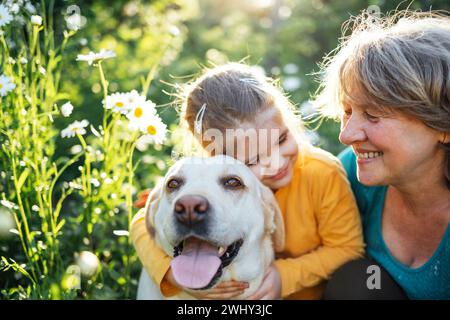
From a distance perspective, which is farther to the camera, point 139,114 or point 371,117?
point 139,114

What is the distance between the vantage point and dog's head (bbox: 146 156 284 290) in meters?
2.19

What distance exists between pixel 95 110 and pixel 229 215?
8.68ft

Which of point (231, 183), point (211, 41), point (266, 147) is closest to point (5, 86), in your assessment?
point (231, 183)

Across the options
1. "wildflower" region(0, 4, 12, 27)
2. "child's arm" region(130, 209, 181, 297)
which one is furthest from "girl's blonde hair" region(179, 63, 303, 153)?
"wildflower" region(0, 4, 12, 27)

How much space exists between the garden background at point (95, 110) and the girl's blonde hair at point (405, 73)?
0.71 metres

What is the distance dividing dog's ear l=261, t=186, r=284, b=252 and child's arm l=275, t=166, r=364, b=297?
18 centimetres

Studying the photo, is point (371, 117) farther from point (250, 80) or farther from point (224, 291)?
point (224, 291)

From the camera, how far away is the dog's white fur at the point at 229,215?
2.25 m

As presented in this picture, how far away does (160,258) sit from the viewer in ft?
8.46

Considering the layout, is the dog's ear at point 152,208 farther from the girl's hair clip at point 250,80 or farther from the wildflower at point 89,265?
the girl's hair clip at point 250,80

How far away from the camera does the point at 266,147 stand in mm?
2570

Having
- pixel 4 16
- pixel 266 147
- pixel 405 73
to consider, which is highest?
pixel 4 16
